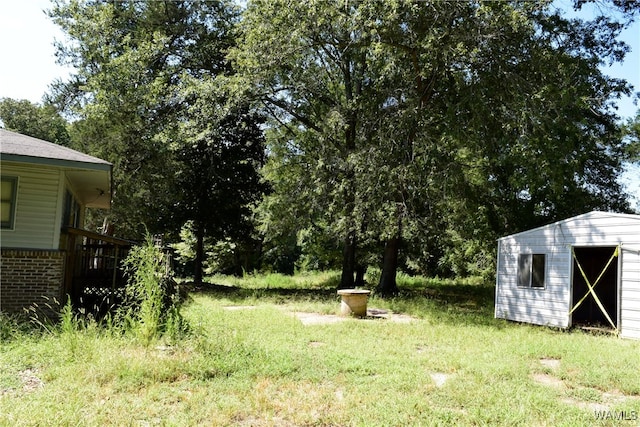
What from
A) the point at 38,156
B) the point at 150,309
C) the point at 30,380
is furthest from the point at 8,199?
the point at 30,380

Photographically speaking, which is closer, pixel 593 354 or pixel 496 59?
pixel 593 354

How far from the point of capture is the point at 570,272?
11070 millimetres

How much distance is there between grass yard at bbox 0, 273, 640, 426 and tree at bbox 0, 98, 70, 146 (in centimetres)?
2653

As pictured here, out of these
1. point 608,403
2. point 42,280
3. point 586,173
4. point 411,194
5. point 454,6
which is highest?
point 454,6

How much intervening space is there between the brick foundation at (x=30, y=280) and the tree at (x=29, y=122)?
22473mm

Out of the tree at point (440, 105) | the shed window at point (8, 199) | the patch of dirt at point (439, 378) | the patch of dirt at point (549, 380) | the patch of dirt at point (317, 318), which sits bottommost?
the patch of dirt at point (317, 318)

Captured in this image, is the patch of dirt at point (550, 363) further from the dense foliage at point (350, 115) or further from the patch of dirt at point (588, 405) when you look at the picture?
the dense foliage at point (350, 115)

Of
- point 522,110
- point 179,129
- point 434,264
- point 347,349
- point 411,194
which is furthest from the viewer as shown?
point 434,264

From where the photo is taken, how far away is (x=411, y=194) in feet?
48.4

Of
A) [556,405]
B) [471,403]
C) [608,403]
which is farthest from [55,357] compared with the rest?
[608,403]

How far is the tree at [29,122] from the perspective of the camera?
3069cm

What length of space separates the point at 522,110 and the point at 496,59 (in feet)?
5.71

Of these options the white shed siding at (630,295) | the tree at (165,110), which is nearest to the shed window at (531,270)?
the white shed siding at (630,295)

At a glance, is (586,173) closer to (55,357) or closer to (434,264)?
(434,264)
